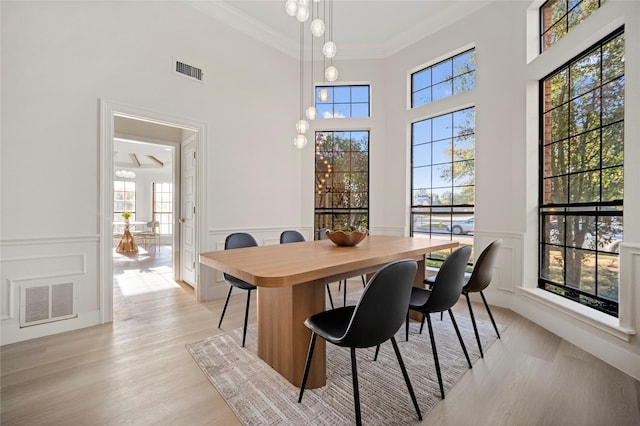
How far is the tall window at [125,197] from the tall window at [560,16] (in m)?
11.3

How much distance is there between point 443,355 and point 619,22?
276cm

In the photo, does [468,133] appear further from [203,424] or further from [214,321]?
[203,424]

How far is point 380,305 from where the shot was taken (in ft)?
4.37

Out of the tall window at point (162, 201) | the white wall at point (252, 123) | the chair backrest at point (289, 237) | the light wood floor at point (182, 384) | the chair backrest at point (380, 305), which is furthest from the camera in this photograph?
the tall window at point (162, 201)

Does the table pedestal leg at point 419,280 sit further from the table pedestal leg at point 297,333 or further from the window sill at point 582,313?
the table pedestal leg at point 297,333

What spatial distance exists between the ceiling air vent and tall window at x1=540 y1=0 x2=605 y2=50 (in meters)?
3.82

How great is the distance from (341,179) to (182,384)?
11.7 feet

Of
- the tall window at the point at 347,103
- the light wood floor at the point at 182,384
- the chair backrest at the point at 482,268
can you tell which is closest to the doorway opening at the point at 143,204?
the light wood floor at the point at 182,384

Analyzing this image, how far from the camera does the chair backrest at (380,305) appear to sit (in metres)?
1.29

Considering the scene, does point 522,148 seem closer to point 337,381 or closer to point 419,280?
point 419,280

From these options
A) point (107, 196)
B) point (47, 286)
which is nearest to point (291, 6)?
point (107, 196)

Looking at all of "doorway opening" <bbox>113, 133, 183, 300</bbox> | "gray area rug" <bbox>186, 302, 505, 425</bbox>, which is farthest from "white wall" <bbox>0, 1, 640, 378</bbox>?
"gray area rug" <bbox>186, 302, 505, 425</bbox>

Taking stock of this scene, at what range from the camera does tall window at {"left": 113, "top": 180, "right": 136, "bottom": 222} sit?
31.9ft

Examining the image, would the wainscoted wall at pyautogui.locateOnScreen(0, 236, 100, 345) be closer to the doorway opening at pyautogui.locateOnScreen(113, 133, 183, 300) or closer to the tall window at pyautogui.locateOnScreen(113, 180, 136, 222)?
the doorway opening at pyautogui.locateOnScreen(113, 133, 183, 300)
